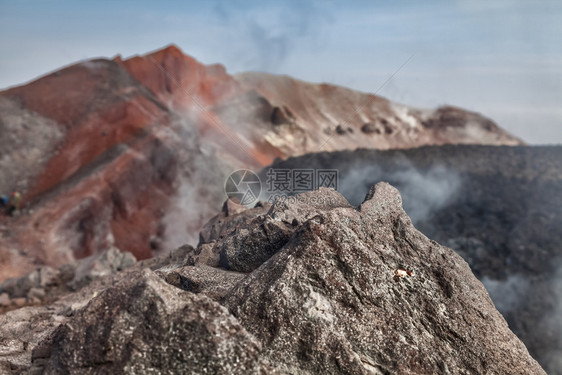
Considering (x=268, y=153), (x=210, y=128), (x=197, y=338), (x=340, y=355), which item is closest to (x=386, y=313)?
(x=340, y=355)

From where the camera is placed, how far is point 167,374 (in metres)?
5.70

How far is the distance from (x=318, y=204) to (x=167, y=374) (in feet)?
15.8

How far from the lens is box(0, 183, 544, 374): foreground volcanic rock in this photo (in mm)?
5828

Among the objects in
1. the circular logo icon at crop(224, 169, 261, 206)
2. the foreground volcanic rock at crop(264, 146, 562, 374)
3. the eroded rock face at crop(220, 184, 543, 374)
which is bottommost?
the foreground volcanic rock at crop(264, 146, 562, 374)

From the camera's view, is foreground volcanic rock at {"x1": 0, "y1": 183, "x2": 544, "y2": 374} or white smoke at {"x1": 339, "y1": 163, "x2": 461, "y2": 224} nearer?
foreground volcanic rock at {"x1": 0, "y1": 183, "x2": 544, "y2": 374}

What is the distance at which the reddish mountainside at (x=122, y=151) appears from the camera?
90.5ft

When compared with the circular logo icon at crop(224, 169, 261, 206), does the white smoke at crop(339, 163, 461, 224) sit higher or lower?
lower

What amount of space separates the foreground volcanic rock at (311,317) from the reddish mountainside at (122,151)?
19724 mm

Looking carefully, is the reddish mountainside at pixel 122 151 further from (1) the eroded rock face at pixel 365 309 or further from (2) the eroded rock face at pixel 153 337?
(2) the eroded rock face at pixel 153 337

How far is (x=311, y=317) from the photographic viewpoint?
21.7ft

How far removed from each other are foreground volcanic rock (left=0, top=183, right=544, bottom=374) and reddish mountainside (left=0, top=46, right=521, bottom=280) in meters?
19.7
